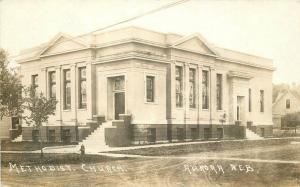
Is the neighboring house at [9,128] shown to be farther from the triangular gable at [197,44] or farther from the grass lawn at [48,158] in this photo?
the triangular gable at [197,44]

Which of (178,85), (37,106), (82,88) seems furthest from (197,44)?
(82,88)

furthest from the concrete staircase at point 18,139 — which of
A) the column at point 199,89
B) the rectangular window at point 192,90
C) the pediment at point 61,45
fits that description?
the column at point 199,89

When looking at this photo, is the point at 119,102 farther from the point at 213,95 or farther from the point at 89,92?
the point at 213,95

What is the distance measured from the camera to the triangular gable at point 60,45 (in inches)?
434

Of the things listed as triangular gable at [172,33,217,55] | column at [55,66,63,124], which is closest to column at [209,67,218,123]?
triangular gable at [172,33,217,55]

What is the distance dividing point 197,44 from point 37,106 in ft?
15.5

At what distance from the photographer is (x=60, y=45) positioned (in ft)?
39.1

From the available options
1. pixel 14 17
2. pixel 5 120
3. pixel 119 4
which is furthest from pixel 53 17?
pixel 5 120

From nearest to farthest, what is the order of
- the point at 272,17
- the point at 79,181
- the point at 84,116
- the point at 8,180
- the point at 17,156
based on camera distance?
the point at 272,17 → the point at 79,181 → the point at 8,180 → the point at 17,156 → the point at 84,116

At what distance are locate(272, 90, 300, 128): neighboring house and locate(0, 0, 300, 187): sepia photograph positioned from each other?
2 cm

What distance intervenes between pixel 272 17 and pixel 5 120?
24.1 ft

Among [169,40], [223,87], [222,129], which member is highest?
[169,40]

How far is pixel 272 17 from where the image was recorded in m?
8.35

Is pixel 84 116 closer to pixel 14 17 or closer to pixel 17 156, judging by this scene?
pixel 17 156
